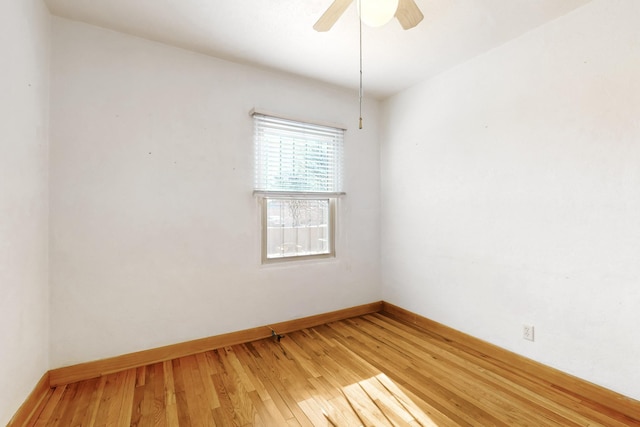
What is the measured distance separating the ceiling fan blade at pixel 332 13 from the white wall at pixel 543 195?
5.26ft

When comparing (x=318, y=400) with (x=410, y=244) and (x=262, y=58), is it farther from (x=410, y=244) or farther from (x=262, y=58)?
(x=262, y=58)

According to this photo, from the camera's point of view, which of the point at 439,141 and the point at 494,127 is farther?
the point at 439,141

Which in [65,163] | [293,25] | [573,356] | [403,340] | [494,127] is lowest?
[403,340]

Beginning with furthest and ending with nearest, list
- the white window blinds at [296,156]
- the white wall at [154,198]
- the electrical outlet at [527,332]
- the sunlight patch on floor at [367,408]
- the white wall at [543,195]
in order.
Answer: the white window blinds at [296,156]
the electrical outlet at [527,332]
the white wall at [154,198]
the white wall at [543,195]
the sunlight patch on floor at [367,408]

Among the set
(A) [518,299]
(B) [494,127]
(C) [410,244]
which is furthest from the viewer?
(C) [410,244]

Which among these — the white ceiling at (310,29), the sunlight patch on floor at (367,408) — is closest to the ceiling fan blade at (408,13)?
the white ceiling at (310,29)

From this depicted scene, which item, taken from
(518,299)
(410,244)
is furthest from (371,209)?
(518,299)

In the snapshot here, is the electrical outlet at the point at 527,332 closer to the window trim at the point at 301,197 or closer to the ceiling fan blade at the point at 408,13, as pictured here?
the window trim at the point at 301,197

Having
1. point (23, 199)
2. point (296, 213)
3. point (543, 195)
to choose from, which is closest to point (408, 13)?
point (543, 195)

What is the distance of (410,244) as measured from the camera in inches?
124

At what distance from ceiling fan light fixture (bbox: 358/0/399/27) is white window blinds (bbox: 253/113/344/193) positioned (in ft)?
5.10

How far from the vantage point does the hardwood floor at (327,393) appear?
1.65 m

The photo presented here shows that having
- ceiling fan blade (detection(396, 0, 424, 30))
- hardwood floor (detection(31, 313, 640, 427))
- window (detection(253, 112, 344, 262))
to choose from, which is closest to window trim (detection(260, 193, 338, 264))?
window (detection(253, 112, 344, 262))

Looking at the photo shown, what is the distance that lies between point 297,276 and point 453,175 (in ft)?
6.00
